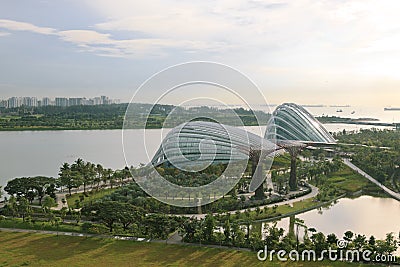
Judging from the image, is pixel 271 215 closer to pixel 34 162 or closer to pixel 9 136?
pixel 34 162

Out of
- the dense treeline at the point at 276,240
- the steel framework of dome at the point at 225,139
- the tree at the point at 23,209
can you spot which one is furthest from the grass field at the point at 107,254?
the steel framework of dome at the point at 225,139

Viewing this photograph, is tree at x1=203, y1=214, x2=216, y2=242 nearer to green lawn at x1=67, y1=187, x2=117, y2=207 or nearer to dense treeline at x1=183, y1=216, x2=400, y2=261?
dense treeline at x1=183, y1=216, x2=400, y2=261

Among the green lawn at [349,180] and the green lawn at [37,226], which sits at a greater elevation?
the green lawn at [349,180]

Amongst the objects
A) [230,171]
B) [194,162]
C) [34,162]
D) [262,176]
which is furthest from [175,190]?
[34,162]

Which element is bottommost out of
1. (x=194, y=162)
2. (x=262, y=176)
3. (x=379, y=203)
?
(x=379, y=203)

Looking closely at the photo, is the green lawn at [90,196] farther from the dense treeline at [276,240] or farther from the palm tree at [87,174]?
the dense treeline at [276,240]
